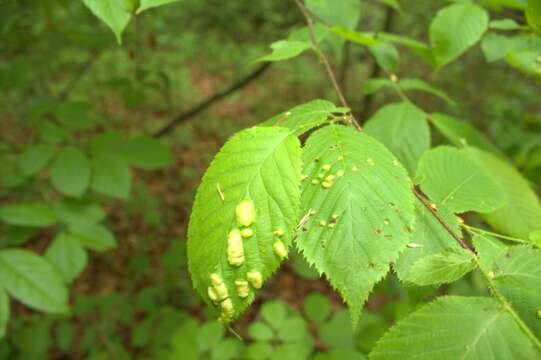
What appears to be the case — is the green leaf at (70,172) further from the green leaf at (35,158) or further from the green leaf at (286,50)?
the green leaf at (286,50)

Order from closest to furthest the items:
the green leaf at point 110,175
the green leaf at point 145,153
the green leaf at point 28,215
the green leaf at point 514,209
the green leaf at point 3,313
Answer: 1. the green leaf at point 514,209
2. the green leaf at point 3,313
3. the green leaf at point 28,215
4. the green leaf at point 110,175
5. the green leaf at point 145,153

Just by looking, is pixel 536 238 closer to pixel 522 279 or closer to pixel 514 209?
pixel 522 279

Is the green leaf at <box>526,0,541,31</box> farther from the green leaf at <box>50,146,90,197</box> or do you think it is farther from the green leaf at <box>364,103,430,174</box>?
the green leaf at <box>50,146,90,197</box>

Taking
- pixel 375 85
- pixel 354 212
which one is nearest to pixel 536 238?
pixel 354 212

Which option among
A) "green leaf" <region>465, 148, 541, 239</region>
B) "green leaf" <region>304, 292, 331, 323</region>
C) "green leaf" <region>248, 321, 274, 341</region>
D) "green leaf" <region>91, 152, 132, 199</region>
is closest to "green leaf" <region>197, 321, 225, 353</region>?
"green leaf" <region>248, 321, 274, 341</region>

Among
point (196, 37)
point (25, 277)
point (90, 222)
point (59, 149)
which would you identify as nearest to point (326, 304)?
point (90, 222)

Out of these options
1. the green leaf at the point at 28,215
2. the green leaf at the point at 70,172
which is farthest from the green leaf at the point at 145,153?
the green leaf at the point at 28,215

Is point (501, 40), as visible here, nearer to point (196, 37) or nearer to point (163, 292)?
point (163, 292)
